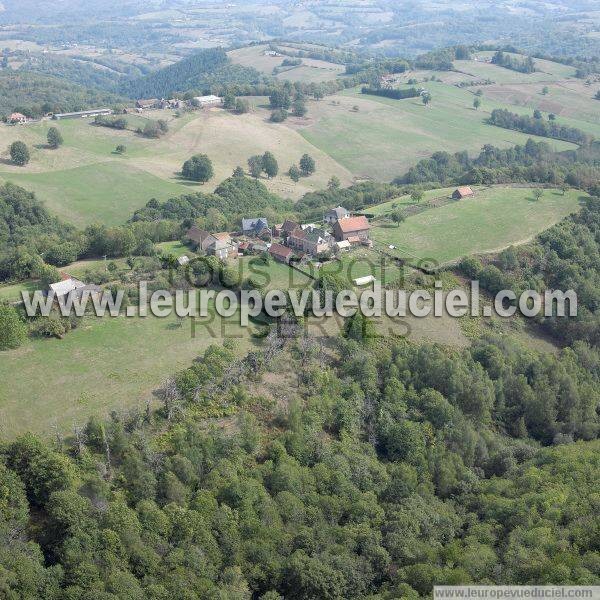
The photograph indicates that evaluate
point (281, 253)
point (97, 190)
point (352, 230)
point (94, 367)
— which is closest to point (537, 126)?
point (352, 230)

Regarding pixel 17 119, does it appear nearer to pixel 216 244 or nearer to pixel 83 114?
pixel 83 114

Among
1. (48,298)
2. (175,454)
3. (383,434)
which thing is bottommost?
(383,434)

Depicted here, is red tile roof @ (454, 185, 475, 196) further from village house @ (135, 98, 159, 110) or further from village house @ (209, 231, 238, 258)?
village house @ (135, 98, 159, 110)

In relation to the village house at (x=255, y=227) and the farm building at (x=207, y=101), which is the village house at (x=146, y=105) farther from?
the village house at (x=255, y=227)

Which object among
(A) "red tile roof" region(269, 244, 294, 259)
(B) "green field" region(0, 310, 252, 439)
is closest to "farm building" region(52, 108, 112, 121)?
(A) "red tile roof" region(269, 244, 294, 259)

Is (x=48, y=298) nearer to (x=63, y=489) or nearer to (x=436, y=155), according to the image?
(x=63, y=489)

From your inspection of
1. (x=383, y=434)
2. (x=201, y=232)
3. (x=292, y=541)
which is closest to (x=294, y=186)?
(x=201, y=232)
